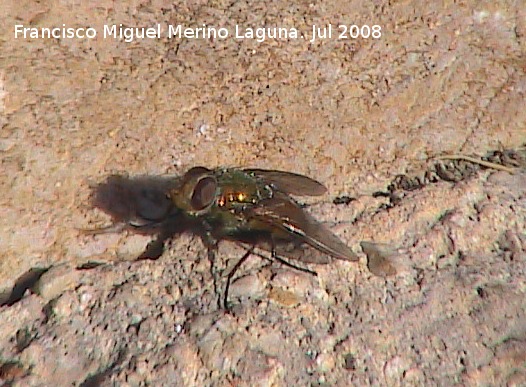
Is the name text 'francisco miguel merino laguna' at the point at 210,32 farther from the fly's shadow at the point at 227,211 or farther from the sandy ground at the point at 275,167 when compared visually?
the fly's shadow at the point at 227,211

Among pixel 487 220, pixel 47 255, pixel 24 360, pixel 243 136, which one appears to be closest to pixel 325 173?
pixel 243 136

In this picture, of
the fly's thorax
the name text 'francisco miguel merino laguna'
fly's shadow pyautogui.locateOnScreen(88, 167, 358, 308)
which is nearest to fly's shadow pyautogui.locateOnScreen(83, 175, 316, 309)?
fly's shadow pyautogui.locateOnScreen(88, 167, 358, 308)

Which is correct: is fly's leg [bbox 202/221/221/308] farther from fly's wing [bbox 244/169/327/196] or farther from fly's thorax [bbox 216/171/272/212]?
fly's wing [bbox 244/169/327/196]

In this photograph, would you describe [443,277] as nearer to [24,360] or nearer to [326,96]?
[326,96]

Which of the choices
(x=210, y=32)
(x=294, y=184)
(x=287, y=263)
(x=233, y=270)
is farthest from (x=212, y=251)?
(x=210, y=32)

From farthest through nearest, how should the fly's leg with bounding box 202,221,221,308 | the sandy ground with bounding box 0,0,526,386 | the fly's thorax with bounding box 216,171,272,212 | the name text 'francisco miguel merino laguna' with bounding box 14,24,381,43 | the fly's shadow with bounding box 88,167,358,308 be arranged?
1. the name text 'francisco miguel merino laguna' with bounding box 14,24,381,43
2. the fly's thorax with bounding box 216,171,272,212
3. the fly's shadow with bounding box 88,167,358,308
4. the fly's leg with bounding box 202,221,221,308
5. the sandy ground with bounding box 0,0,526,386

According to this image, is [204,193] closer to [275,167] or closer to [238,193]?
[238,193]
